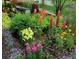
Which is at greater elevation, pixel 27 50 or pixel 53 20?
pixel 53 20

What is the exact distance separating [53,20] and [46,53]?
0.26 meters

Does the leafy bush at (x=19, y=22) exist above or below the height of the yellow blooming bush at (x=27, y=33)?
above

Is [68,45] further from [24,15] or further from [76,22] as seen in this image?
[24,15]

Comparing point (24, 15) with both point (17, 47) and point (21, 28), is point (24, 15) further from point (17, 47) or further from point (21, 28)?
point (17, 47)

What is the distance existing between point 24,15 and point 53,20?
23cm

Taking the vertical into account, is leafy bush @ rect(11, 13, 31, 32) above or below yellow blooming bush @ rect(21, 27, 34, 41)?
above

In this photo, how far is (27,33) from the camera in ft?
7.66

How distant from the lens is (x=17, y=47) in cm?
231

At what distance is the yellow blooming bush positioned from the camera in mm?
2324

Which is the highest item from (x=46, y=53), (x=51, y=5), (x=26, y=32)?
(x=51, y=5)

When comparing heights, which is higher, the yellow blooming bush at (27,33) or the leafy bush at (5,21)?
the leafy bush at (5,21)

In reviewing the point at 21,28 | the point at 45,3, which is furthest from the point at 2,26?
the point at 45,3

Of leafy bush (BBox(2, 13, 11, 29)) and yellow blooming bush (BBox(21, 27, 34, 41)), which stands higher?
leafy bush (BBox(2, 13, 11, 29))

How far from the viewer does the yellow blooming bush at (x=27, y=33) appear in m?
2.32
